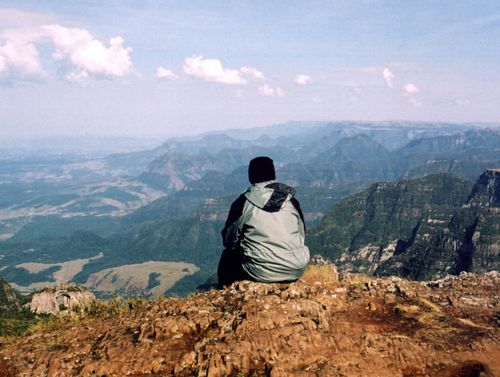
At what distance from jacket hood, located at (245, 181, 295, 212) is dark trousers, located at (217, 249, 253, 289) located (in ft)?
5.44

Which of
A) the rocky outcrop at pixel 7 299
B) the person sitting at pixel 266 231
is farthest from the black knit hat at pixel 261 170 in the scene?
the rocky outcrop at pixel 7 299

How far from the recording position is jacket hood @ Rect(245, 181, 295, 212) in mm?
11297

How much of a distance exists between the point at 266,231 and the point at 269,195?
1.08 m

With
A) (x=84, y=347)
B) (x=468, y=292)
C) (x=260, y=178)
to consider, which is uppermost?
(x=260, y=178)

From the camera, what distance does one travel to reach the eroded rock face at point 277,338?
8562 mm

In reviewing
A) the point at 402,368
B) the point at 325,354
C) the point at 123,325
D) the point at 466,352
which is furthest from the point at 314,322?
the point at 123,325

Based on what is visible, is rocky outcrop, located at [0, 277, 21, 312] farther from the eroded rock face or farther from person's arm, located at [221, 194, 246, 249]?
person's arm, located at [221, 194, 246, 249]

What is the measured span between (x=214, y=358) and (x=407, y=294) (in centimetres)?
805

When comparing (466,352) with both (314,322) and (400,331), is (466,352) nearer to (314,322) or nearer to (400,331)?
(400,331)

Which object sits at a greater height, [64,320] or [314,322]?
[314,322]

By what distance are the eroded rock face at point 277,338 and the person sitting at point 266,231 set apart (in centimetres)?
65

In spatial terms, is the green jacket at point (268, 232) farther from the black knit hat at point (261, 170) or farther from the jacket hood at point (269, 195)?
the black knit hat at point (261, 170)

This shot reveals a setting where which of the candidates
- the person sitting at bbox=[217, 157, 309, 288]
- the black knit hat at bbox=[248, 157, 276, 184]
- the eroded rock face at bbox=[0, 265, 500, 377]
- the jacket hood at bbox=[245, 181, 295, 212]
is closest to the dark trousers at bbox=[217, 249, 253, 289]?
the person sitting at bbox=[217, 157, 309, 288]

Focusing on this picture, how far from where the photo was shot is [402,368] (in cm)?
882
